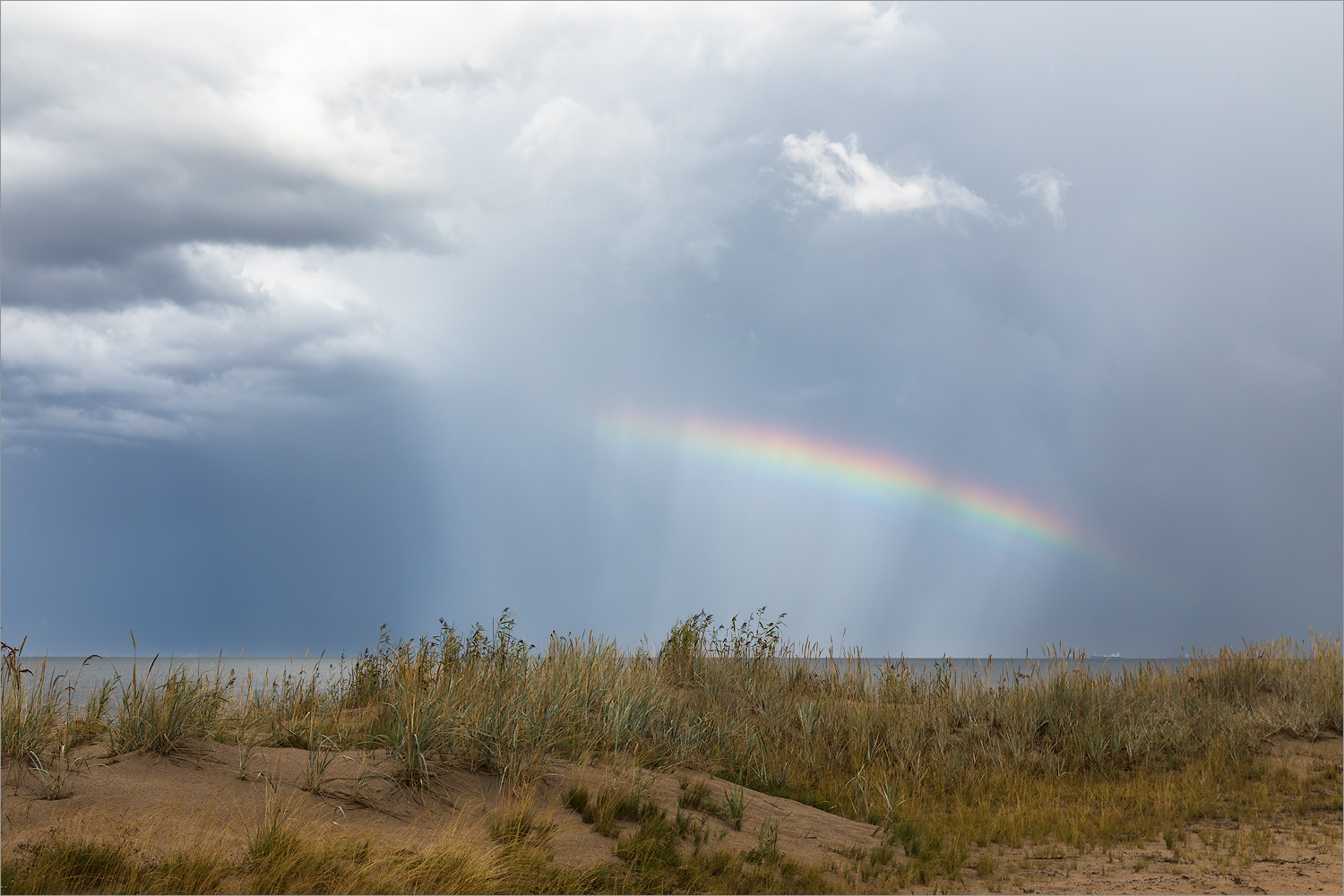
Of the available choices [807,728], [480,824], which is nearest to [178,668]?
[480,824]

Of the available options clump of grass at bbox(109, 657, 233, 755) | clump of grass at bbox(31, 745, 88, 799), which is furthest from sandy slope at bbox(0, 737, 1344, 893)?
clump of grass at bbox(109, 657, 233, 755)

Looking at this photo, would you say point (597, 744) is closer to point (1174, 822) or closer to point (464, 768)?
point (464, 768)

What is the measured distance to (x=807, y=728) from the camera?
40.7 feet

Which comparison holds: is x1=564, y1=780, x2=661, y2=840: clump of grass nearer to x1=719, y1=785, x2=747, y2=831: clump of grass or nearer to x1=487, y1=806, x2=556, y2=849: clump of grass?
x1=487, y1=806, x2=556, y2=849: clump of grass

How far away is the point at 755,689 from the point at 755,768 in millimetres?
4178

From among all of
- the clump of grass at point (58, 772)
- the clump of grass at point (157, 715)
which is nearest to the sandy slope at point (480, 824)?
the clump of grass at point (58, 772)

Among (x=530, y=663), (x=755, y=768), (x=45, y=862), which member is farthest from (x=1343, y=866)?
(x=45, y=862)

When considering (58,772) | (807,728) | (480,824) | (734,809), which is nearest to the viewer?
(58,772)

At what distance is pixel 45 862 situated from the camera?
16.1ft

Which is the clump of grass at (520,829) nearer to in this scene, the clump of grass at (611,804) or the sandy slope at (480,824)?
the sandy slope at (480,824)

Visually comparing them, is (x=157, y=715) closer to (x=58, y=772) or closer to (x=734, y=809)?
(x=58, y=772)

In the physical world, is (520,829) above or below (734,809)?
above

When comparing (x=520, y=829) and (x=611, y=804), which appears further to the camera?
(x=611, y=804)

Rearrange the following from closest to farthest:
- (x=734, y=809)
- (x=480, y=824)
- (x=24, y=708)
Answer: (x=24, y=708) → (x=480, y=824) → (x=734, y=809)
